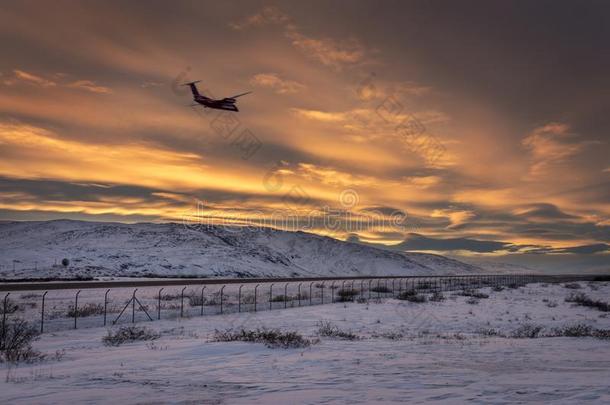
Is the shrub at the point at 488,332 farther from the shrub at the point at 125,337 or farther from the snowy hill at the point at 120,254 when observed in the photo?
the snowy hill at the point at 120,254

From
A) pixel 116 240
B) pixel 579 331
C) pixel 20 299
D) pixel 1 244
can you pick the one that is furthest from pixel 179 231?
pixel 579 331

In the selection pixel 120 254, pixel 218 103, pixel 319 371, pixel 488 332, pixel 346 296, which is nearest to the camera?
pixel 319 371

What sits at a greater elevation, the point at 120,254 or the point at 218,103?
the point at 218,103

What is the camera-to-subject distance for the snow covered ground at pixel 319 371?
37.6 ft

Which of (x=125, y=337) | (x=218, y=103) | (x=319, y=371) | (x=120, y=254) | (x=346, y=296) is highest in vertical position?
(x=218, y=103)

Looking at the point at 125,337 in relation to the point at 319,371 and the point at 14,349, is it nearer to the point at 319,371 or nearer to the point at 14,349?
the point at 14,349

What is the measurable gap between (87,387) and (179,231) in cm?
19198

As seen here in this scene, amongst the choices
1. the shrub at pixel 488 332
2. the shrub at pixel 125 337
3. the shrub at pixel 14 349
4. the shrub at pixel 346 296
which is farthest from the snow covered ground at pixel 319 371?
the shrub at pixel 346 296

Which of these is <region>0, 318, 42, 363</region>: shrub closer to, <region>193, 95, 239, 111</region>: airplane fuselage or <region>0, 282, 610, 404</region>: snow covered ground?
<region>0, 282, 610, 404</region>: snow covered ground

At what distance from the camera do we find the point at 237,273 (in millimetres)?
148625

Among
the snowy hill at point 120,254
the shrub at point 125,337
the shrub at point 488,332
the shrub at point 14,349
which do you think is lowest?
the shrub at point 488,332

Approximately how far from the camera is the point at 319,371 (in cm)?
1467

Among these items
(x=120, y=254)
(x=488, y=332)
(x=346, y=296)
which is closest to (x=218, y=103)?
(x=346, y=296)

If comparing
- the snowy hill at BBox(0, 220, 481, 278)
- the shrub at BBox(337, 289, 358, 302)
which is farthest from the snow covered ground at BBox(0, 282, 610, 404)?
the snowy hill at BBox(0, 220, 481, 278)
